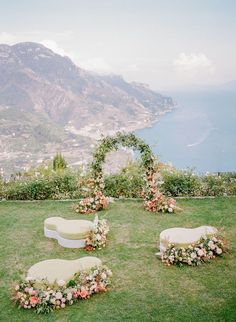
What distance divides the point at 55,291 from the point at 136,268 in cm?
243

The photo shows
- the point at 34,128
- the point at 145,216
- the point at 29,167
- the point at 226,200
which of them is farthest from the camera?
the point at 34,128

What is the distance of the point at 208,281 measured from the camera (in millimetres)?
9164

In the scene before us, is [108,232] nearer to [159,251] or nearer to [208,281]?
[159,251]

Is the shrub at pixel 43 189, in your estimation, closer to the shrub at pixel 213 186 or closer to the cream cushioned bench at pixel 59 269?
the shrub at pixel 213 186

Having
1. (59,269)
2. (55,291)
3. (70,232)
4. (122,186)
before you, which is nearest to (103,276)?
(59,269)


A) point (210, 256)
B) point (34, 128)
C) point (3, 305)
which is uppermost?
point (34, 128)

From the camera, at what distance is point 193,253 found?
10.0m

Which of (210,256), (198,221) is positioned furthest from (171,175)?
(210,256)

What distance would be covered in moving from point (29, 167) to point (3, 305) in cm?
1198

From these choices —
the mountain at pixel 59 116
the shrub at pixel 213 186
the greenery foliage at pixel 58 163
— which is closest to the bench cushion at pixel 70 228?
the shrub at pixel 213 186

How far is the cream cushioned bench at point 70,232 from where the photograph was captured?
11445 millimetres

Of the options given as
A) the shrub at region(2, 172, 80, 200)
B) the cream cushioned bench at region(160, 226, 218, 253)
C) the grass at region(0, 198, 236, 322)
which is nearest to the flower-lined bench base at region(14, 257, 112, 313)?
the grass at region(0, 198, 236, 322)

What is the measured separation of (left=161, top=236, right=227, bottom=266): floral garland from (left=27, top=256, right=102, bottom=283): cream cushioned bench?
1888 millimetres

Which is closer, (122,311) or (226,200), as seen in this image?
(122,311)
